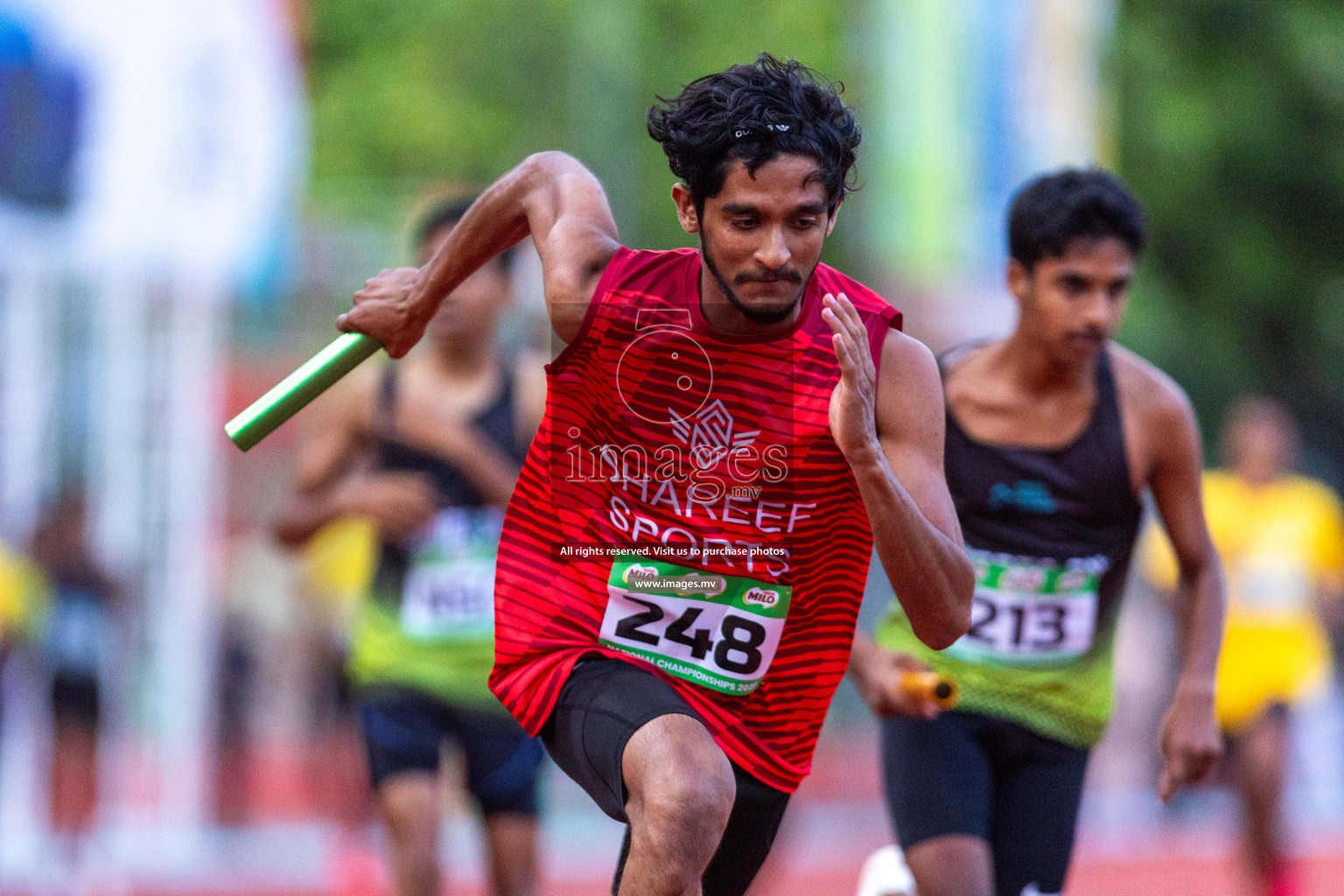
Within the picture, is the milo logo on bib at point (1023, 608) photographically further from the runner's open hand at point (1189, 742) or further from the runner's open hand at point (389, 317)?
the runner's open hand at point (389, 317)

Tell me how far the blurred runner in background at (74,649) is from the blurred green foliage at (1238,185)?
1914cm

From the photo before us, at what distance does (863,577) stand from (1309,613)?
7019mm

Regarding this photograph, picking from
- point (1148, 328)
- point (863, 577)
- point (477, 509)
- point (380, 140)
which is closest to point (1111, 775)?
point (1148, 328)

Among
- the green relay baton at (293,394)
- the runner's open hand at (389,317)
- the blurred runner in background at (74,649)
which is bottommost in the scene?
the blurred runner in background at (74,649)

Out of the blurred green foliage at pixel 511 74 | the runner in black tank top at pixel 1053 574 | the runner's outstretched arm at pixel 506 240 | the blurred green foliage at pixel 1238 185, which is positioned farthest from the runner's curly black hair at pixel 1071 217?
the blurred green foliage at pixel 511 74

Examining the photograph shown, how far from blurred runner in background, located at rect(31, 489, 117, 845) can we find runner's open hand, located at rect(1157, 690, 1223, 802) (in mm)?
7090

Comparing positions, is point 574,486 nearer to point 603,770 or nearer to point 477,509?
point 603,770

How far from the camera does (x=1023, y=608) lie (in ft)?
16.8

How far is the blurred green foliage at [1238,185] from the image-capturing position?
2767 centimetres

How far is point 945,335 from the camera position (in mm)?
17062

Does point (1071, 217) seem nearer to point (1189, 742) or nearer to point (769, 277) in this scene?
point (1189, 742)

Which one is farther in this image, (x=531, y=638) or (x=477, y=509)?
(x=477, y=509)

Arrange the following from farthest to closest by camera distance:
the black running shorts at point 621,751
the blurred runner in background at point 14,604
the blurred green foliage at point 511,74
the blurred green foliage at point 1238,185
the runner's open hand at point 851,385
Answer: the blurred green foliage at point 511,74 → the blurred green foliage at point 1238,185 → the blurred runner in background at point 14,604 → the black running shorts at point 621,751 → the runner's open hand at point 851,385

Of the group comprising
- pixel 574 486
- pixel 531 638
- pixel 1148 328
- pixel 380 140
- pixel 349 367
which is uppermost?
pixel 380 140
